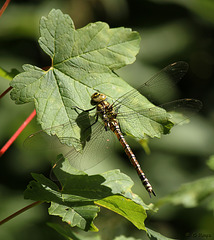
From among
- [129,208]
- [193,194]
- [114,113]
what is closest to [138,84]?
[114,113]

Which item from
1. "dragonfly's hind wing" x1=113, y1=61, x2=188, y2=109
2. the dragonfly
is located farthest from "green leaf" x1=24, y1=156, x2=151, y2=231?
"dragonfly's hind wing" x1=113, y1=61, x2=188, y2=109

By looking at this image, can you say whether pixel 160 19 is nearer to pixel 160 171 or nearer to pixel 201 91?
pixel 201 91

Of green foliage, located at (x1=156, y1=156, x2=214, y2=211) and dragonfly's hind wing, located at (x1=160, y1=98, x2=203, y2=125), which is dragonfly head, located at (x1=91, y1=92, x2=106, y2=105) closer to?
dragonfly's hind wing, located at (x1=160, y1=98, x2=203, y2=125)

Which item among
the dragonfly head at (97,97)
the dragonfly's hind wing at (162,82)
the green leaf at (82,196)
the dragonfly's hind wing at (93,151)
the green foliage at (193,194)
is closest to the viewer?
the green foliage at (193,194)

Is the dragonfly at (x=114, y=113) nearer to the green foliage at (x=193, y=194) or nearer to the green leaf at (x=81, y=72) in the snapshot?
the green leaf at (x=81, y=72)

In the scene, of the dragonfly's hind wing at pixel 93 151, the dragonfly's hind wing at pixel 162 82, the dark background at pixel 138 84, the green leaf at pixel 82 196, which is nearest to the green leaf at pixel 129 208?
the green leaf at pixel 82 196

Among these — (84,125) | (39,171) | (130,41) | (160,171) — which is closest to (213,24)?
(160,171)

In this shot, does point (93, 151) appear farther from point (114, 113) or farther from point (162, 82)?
point (162, 82)
